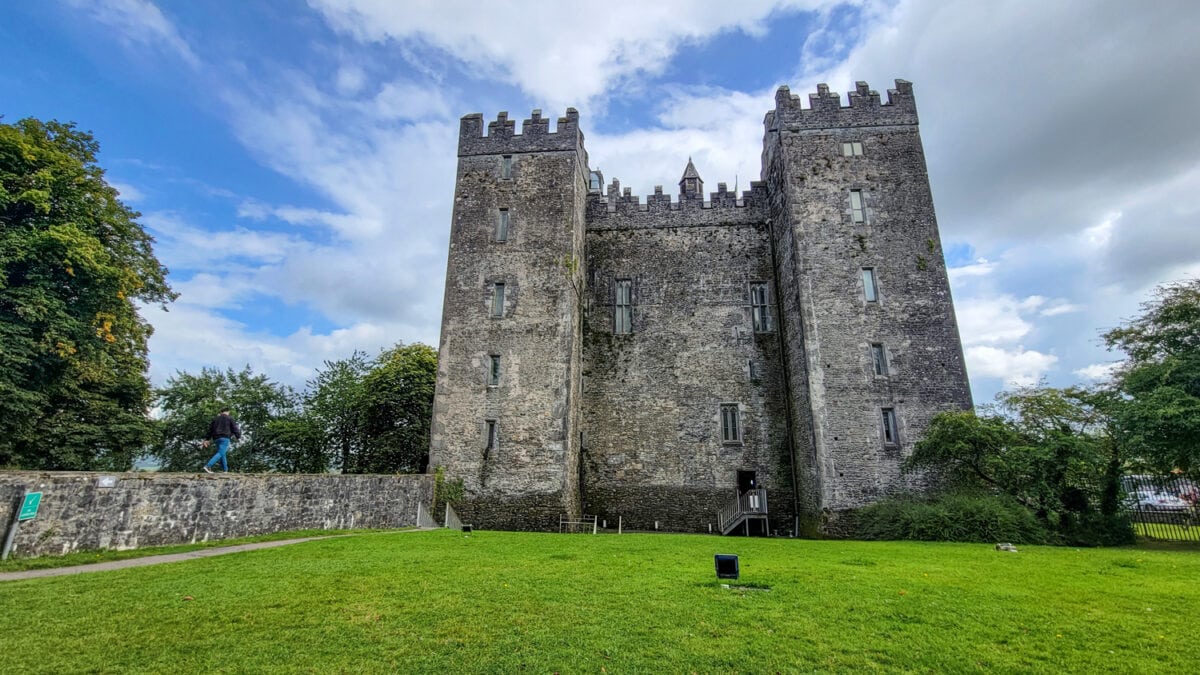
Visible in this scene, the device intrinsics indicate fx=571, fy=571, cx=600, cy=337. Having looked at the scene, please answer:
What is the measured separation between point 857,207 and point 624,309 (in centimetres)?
1010

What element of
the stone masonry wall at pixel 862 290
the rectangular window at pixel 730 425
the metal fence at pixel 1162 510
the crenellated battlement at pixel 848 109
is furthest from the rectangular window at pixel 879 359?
the crenellated battlement at pixel 848 109

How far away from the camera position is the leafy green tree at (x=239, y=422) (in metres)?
31.2

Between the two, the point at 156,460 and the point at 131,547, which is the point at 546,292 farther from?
the point at 156,460

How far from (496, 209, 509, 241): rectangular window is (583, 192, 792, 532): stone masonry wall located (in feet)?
13.8

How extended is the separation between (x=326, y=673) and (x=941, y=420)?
18.6 metres

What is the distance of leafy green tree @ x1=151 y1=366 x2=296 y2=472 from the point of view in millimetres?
31172

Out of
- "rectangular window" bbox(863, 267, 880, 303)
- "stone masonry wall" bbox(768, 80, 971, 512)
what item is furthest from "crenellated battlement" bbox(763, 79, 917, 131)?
"rectangular window" bbox(863, 267, 880, 303)

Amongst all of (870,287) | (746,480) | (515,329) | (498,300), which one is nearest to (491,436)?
(515,329)

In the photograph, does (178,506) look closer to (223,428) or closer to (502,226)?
(223,428)

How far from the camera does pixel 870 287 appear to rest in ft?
69.2

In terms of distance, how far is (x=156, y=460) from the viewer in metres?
30.8

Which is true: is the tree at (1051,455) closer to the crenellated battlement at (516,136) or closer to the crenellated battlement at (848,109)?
the crenellated battlement at (848,109)

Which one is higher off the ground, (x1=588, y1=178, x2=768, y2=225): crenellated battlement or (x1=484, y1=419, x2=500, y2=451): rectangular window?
(x1=588, y1=178, x2=768, y2=225): crenellated battlement

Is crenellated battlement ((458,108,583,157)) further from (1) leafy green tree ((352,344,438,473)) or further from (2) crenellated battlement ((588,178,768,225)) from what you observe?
(1) leafy green tree ((352,344,438,473))
